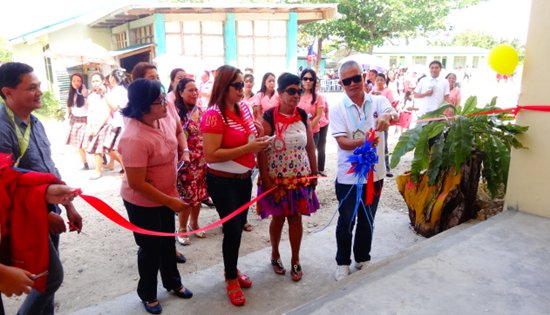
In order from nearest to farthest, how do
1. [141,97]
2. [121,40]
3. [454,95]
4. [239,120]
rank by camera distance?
[141,97] → [239,120] → [454,95] → [121,40]

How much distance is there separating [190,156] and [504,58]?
322 cm

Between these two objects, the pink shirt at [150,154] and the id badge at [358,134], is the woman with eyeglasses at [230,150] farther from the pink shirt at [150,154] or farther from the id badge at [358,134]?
the id badge at [358,134]

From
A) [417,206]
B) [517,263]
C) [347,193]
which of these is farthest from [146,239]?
[417,206]

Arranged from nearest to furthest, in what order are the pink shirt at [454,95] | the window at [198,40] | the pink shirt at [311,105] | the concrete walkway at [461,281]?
the concrete walkway at [461,281] → the pink shirt at [311,105] → the pink shirt at [454,95] → the window at [198,40]

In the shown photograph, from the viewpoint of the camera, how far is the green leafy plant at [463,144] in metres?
3.91

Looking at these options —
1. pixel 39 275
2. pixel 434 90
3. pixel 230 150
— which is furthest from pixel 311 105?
pixel 39 275

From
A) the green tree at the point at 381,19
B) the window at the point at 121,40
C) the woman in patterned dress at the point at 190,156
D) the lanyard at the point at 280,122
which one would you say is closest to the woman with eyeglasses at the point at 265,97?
the woman in patterned dress at the point at 190,156

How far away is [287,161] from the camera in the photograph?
321 centimetres

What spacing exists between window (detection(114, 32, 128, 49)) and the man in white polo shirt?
1156 cm

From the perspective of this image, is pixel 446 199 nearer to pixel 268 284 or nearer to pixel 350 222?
pixel 350 222

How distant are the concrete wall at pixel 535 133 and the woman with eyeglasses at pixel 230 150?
2353mm

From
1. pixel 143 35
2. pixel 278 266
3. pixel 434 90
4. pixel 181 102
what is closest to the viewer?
pixel 278 266

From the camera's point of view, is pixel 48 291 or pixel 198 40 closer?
pixel 48 291

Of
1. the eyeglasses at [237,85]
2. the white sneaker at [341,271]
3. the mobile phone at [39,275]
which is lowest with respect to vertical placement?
the white sneaker at [341,271]
